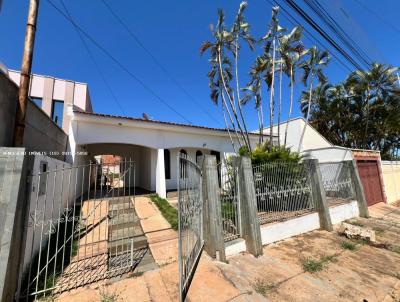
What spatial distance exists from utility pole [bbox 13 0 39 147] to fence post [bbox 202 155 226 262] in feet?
12.3

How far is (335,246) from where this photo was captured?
5.75m

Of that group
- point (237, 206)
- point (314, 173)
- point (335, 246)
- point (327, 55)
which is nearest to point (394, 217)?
point (314, 173)

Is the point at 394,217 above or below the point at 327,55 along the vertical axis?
below

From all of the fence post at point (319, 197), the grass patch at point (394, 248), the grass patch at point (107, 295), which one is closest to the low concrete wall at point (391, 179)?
the grass patch at point (394, 248)

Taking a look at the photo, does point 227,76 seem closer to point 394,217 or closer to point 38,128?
point 38,128

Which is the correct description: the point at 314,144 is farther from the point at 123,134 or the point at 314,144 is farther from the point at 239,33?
the point at 123,134

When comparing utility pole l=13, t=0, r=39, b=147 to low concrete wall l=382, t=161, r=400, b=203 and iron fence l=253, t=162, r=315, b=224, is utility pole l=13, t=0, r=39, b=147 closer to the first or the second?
iron fence l=253, t=162, r=315, b=224

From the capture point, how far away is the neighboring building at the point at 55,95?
11.0 m

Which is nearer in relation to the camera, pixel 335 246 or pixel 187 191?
pixel 187 191

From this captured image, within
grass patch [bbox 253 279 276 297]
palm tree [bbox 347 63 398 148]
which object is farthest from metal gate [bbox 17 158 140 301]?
palm tree [bbox 347 63 398 148]

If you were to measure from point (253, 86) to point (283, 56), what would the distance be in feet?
7.58

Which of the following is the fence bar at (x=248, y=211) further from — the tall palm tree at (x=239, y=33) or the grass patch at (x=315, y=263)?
the tall palm tree at (x=239, y=33)

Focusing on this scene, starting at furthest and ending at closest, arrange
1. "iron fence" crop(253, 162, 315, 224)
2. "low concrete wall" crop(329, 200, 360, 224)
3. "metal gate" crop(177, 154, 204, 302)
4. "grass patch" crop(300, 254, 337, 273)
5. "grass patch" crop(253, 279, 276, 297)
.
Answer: "low concrete wall" crop(329, 200, 360, 224)
"iron fence" crop(253, 162, 315, 224)
"grass patch" crop(300, 254, 337, 273)
"grass patch" crop(253, 279, 276, 297)
"metal gate" crop(177, 154, 204, 302)

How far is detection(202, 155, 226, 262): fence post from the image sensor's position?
174 inches
